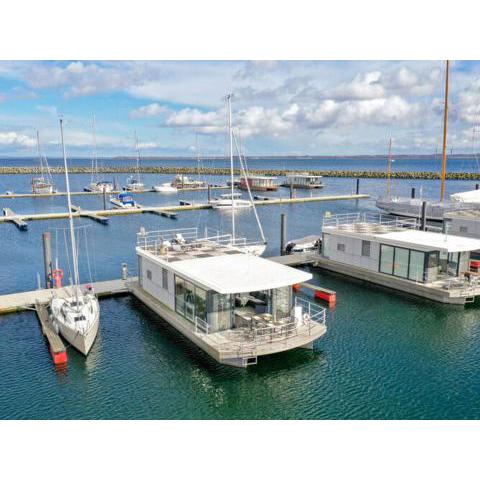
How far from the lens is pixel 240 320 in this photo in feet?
89.2

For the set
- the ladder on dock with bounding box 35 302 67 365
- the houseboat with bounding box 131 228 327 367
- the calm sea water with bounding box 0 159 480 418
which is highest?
the houseboat with bounding box 131 228 327 367

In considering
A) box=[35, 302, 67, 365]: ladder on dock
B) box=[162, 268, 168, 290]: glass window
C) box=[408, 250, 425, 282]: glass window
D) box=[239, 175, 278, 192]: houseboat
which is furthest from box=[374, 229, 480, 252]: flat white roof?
box=[239, 175, 278, 192]: houseboat

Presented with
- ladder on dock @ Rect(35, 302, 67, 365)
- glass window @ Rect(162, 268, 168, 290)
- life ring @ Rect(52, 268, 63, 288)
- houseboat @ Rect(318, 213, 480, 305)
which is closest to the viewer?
ladder on dock @ Rect(35, 302, 67, 365)

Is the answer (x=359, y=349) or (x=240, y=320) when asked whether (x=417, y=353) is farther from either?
(x=240, y=320)

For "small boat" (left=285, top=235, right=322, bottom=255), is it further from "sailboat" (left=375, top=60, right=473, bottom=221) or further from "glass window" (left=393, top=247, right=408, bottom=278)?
"sailboat" (left=375, top=60, right=473, bottom=221)

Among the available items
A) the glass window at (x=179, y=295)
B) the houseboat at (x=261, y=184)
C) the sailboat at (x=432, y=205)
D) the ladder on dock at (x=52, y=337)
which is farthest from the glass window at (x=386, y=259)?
the houseboat at (x=261, y=184)

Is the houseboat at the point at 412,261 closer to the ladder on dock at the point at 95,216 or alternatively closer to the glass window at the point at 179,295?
the glass window at the point at 179,295

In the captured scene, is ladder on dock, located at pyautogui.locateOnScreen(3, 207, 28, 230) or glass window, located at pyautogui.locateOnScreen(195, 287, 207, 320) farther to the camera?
ladder on dock, located at pyautogui.locateOnScreen(3, 207, 28, 230)

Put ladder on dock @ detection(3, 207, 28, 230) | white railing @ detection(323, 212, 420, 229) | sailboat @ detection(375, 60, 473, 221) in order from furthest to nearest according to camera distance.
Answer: ladder on dock @ detection(3, 207, 28, 230)
sailboat @ detection(375, 60, 473, 221)
white railing @ detection(323, 212, 420, 229)

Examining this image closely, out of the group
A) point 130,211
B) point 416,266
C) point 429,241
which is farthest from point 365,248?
point 130,211

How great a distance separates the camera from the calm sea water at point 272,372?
21.4 meters

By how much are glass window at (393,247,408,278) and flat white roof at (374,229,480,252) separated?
0.66 meters

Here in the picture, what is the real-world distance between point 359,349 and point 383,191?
126 m

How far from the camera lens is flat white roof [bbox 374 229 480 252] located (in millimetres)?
35781
